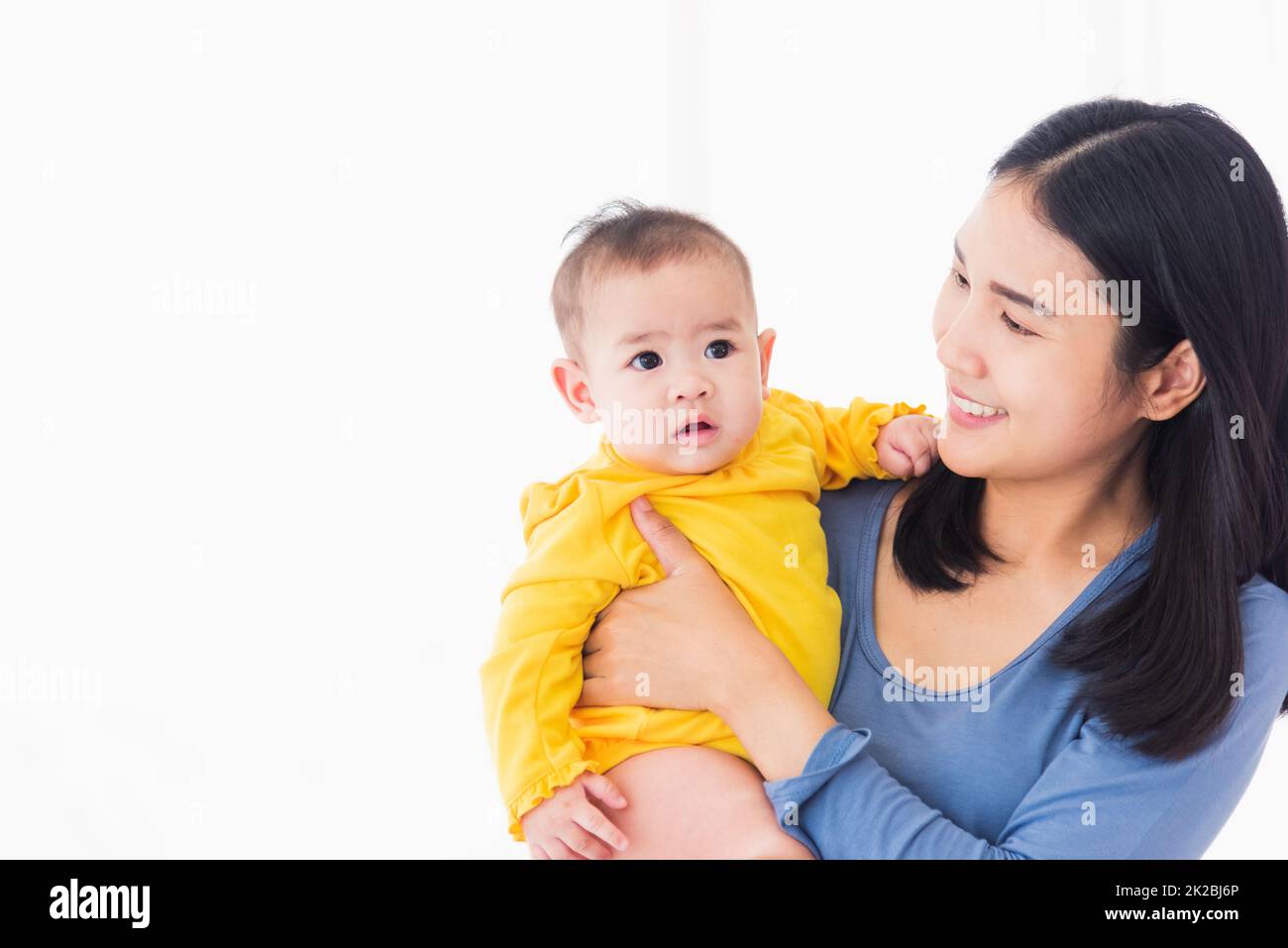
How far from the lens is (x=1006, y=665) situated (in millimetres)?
1519

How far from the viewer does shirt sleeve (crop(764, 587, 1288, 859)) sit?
4.44ft

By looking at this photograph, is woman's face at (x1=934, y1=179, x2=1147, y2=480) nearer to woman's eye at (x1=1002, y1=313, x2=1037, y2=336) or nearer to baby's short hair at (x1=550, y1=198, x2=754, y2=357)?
woman's eye at (x1=1002, y1=313, x2=1037, y2=336)

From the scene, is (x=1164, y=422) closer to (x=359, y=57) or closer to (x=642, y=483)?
(x=642, y=483)

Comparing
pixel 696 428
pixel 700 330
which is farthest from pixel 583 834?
pixel 700 330

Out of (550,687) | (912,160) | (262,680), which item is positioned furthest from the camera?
(912,160)

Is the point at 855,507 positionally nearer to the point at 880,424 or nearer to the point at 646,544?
the point at 880,424

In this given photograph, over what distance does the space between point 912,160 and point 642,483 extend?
6.88 ft

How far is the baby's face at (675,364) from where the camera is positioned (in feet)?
4.96

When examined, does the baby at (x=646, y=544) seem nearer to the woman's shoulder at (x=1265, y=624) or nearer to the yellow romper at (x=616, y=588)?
the yellow romper at (x=616, y=588)

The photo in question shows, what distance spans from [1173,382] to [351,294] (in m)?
2.05

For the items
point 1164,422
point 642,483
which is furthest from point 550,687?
point 1164,422

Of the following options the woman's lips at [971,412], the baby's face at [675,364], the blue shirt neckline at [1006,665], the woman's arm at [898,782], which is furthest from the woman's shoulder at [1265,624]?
the baby's face at [675,364]

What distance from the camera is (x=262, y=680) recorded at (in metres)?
2.86

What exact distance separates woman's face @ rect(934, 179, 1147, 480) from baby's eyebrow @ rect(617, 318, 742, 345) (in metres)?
0.25
